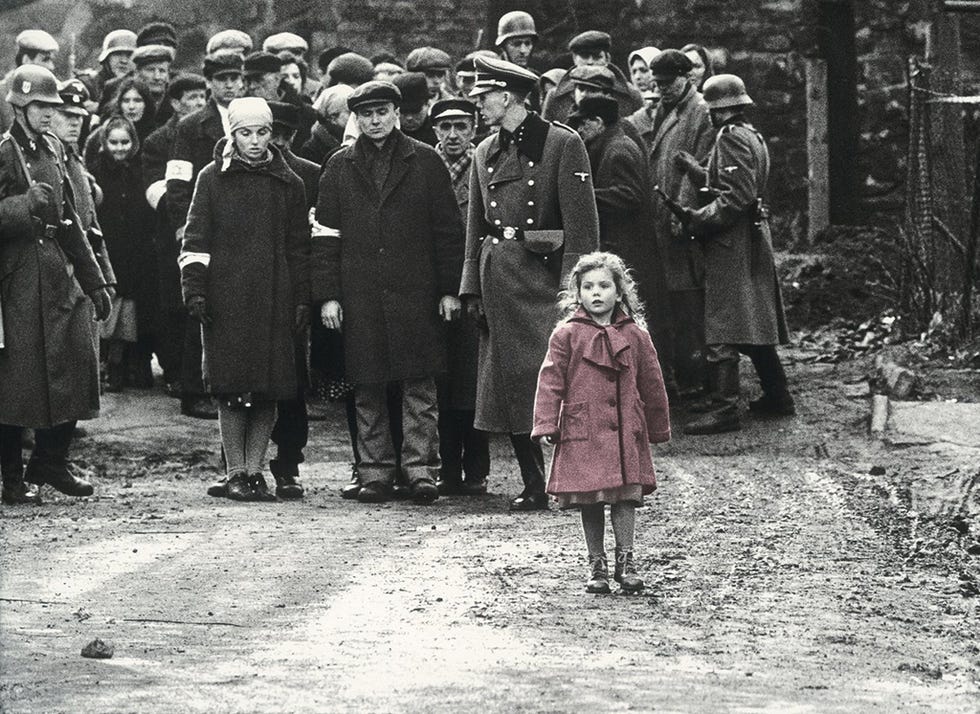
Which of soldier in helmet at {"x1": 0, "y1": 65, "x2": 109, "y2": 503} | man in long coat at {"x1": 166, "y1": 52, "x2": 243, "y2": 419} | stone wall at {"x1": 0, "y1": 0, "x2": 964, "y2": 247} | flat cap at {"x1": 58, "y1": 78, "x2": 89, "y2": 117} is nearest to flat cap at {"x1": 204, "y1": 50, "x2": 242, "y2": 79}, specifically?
man in long coat at {"x1": 166, "y1": 52, "x2": 243, "y2": 419}

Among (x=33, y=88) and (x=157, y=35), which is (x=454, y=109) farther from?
(x=157, y=35)

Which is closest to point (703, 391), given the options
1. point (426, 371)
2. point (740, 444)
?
point (740, 444)

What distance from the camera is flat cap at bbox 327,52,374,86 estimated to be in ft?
42.2

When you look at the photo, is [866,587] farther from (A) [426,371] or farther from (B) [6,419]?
(B) [6,419]

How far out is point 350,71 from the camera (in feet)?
42.2

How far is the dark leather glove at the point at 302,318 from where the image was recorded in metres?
10.1

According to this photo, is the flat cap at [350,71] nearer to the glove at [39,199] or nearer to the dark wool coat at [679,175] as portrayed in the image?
the dark wool coat at [679,175]

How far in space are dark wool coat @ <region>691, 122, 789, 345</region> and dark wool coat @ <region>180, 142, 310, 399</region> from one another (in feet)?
9.46

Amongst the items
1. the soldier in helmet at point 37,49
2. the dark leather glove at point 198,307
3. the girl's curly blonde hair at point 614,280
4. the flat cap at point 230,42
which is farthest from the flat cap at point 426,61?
the girl's curly blonde hair at point 614,280

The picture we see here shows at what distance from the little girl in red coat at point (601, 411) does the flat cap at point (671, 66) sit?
4863 millimetres

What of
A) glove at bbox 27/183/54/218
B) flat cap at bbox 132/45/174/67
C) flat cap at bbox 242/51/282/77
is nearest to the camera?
glove at bbox 27/183/54/218

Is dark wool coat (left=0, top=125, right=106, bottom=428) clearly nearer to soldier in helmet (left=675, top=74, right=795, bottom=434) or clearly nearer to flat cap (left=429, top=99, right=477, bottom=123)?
flat cap (left=429, top=99, right=477, bottom=123)

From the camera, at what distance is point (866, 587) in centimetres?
751

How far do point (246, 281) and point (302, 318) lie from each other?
1.12ft
